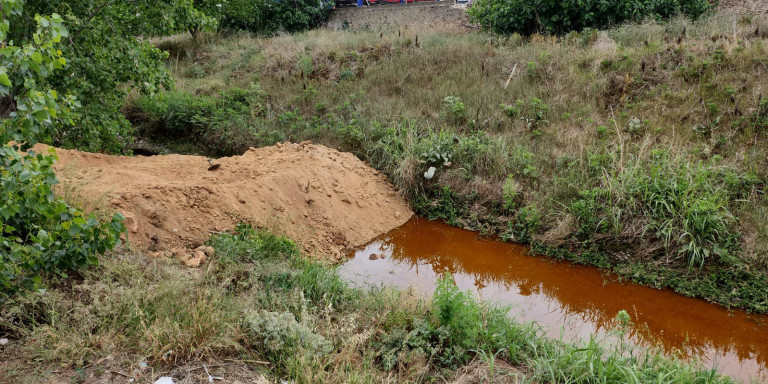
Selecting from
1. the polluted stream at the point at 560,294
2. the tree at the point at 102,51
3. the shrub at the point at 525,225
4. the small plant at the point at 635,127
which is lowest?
the polluted stream at the point at 560,294

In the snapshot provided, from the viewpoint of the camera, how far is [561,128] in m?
9.05

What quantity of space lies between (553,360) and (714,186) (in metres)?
4.69

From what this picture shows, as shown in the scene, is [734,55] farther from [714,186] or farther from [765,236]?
[765,236]

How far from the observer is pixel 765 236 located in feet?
21.1

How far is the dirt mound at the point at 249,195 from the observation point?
20.5ft

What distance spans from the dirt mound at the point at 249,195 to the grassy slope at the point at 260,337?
4.80ft

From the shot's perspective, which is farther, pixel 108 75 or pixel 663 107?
pixel 663 107

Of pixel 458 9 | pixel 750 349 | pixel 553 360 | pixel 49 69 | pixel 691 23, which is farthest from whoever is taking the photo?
pixel 458 9

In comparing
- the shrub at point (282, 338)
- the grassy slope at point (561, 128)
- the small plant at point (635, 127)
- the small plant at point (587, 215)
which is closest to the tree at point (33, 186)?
the shrub at point (282, 338)

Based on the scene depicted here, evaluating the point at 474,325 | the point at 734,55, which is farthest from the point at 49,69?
the point at 734,55

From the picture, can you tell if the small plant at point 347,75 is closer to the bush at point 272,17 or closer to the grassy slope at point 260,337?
the bush at point 272,17

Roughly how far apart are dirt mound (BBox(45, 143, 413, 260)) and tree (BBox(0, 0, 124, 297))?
2036 mm

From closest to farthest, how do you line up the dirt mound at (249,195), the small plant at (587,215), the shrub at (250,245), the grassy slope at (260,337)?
the grassy slope at (260,337), the shrub at (250,245), the dirt mound at (249,195), the small plant at (587,215)

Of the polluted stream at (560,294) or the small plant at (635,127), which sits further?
the small plant at (635,127)
